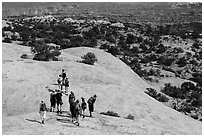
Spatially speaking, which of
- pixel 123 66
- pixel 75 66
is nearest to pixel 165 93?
pixel 123 66

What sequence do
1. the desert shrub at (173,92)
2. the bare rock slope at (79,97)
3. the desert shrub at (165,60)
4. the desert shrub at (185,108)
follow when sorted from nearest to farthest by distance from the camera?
the bare rock slope at (79,97)
the desert shrub at (185,108)
the desert shrub at (173,92)
the desert shrub at (165,60)

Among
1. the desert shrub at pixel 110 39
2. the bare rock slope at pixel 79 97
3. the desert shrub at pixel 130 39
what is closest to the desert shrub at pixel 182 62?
the desert shrub at pixel 130 39

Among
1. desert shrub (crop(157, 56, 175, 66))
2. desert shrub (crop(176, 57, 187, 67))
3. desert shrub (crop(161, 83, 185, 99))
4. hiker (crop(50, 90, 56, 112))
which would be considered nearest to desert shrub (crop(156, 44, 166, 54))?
desert shrub (crop(157, 56, 175, 66))

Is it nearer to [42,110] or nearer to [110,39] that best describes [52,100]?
[42,110]

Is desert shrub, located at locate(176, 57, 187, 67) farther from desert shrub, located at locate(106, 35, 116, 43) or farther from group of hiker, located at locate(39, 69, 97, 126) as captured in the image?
group of hiker, located at locate(39, 69, 97, 126)

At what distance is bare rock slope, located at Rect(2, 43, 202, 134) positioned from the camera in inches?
629

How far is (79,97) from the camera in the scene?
20.9 meters

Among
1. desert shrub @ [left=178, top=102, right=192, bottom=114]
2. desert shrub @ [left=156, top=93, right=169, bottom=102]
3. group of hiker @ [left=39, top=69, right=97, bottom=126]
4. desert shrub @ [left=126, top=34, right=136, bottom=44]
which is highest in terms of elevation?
group of hiker @ [left=39, top=69, right=97, bottom=126]

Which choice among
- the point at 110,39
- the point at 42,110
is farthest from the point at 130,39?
the point at 42,110

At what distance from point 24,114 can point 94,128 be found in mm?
3949

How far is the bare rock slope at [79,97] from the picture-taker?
1598cm

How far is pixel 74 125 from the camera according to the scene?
15875 mm

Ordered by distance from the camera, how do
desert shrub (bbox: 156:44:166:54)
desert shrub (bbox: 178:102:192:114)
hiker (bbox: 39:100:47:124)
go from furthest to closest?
1. desert shrub (bbox: 156:44:166:54)
2. desert shrub (bbox: 178:102:192:114)
3. hiker (bbox: 39:100:47:124)

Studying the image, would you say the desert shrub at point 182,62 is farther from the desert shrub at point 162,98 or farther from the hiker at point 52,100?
the hiker at point 52,100
